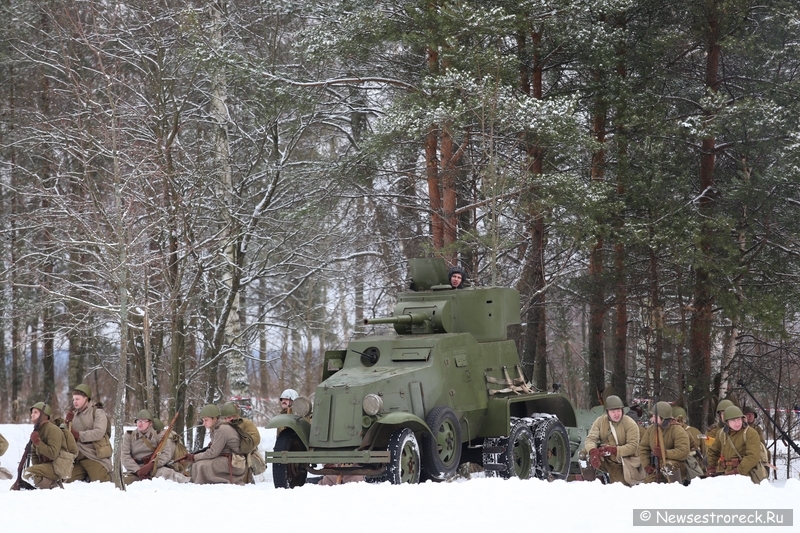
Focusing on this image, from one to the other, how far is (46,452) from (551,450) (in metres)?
6.90

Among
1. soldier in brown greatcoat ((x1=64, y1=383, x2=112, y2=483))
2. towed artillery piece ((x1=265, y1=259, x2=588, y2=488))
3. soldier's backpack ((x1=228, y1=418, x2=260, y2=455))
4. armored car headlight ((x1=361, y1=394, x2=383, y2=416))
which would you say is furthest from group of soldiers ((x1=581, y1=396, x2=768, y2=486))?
soldier in brown greatcoat ((x1=64, y1=383, x2=112, y2=483))

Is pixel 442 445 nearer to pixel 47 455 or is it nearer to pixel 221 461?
pixel 221 461

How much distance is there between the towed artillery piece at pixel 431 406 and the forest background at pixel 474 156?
2.39 m

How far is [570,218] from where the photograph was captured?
2117 cm

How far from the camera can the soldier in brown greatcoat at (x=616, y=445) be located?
40.7 ft

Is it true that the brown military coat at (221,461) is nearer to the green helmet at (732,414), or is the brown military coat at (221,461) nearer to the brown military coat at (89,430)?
the brown military coat at (89,430)

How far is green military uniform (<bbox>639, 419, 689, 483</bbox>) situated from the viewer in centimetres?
1258

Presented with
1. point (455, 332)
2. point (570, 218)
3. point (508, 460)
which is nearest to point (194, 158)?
point (570, 218)

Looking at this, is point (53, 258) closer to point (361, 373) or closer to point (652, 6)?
point (361, 373)

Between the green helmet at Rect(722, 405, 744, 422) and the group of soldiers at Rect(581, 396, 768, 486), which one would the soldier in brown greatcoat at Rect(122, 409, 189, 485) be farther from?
the green helmet at Rect(722, 405, 744, 422)

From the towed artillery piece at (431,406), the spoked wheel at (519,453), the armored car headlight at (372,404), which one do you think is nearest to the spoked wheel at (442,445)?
the towed artillery piece at (431,406)

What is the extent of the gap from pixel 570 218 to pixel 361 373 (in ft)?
28.8

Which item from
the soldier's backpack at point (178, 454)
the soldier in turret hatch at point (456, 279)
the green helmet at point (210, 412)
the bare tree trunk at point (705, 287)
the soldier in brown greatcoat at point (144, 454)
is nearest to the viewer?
the green helmet at point (210, 412)

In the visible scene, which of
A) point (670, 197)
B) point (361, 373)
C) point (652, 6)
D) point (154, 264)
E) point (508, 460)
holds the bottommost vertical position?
point (508, 460)
